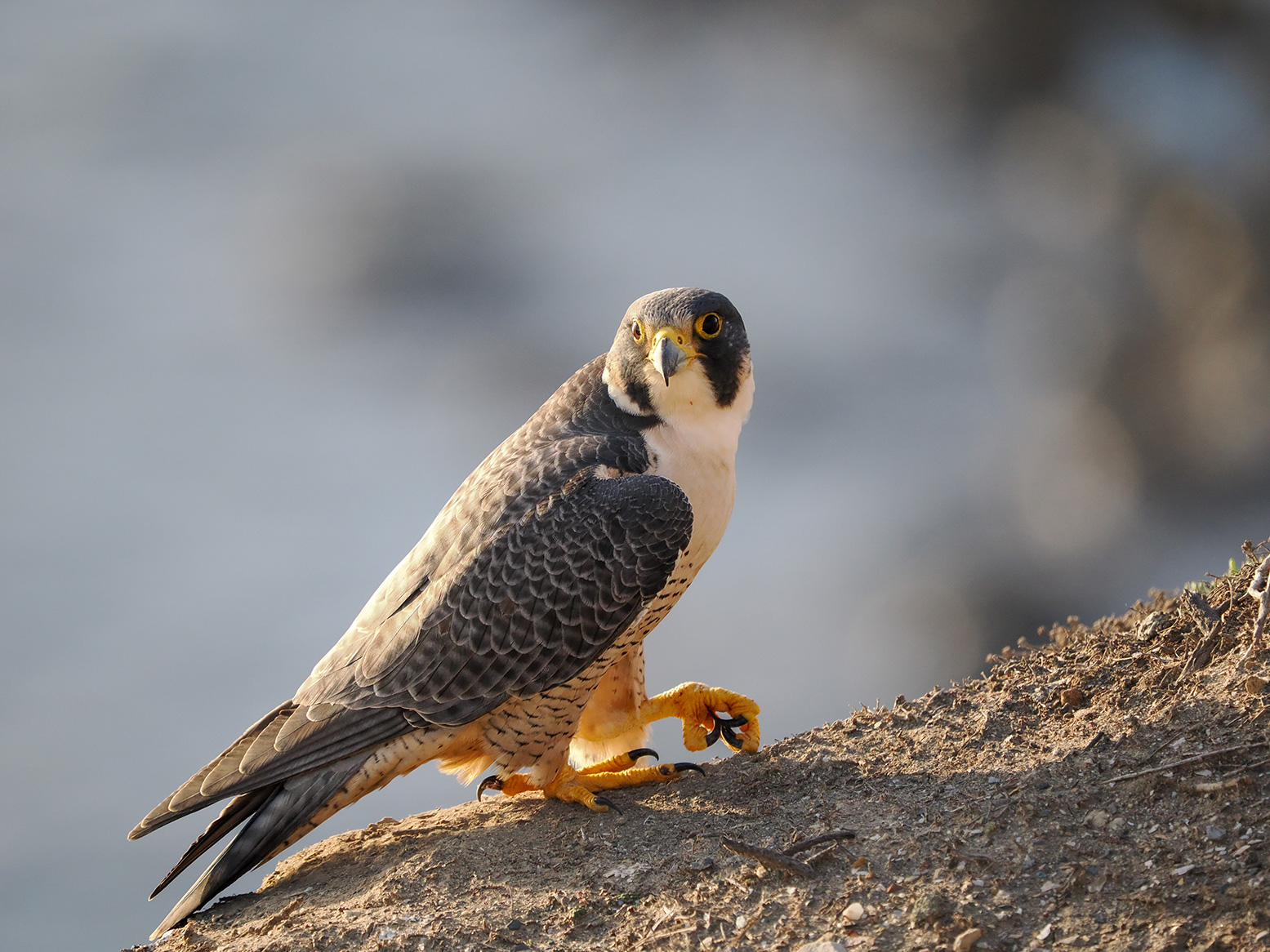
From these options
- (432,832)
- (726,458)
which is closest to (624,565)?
(726,458)

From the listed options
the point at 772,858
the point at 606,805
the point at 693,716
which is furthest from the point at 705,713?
the point at 772,858

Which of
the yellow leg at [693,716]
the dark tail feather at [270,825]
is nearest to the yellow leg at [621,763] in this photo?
the yellow leg at [693,716]

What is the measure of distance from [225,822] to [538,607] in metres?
1.52

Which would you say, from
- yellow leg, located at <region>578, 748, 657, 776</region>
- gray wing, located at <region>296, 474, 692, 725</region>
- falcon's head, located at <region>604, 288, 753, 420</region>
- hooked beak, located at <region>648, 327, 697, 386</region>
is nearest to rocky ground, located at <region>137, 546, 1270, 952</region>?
yellow leg, located at <region>578, 748, 657, 776</region>

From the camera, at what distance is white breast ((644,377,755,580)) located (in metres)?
4.12

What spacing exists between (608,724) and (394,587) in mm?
1146

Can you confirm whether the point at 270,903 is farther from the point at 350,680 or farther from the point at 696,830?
the point at 696,830

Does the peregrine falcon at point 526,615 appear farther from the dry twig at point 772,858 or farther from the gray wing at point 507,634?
the dry twig at point 772,858

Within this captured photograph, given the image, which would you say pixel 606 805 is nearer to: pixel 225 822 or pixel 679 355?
pixel 225 822

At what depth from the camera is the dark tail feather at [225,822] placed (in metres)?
3.81

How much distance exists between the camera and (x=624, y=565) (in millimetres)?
3787

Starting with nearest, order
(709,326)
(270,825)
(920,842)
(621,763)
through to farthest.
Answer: (920,842) → (270,825) → (709,326) → (621,763)

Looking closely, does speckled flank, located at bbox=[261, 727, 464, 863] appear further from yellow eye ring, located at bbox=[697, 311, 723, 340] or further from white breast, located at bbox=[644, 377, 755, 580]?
yellow eye ring, located at bbox=[697, 311, 723, 340]

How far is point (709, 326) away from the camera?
160 inches
